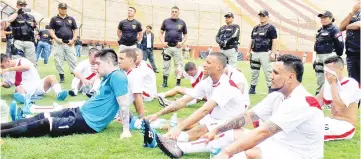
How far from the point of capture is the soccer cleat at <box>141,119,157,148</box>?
16.7 ft

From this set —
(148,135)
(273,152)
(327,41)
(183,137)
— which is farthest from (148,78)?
(273,152)

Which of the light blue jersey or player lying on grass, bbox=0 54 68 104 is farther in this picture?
player lying on grass, bbox=0 54 68 104

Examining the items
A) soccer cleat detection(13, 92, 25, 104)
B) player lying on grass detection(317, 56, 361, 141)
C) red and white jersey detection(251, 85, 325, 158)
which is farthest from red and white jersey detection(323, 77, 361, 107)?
soccer cleat detection(13, 92, 25, 104)

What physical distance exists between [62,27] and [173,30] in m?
2.89

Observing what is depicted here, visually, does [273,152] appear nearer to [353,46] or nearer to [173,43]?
[353,46]

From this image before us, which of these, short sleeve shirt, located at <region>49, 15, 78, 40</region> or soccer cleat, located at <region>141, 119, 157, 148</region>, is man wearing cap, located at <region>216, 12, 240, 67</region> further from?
soccer cleat, located at <region>141, 119, 157, 148</region>

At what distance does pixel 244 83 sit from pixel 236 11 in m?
38.1

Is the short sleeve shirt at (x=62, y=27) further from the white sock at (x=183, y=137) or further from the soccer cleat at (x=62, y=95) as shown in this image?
the white sock at (x=183, y=137)

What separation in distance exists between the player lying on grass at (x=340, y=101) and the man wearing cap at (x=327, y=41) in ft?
9.80

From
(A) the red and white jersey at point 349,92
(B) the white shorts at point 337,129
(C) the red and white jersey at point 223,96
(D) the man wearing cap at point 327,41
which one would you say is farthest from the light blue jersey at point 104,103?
(D) the man wearing cap at point 327,41

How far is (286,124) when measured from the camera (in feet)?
12.1

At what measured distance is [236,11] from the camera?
4488 cm

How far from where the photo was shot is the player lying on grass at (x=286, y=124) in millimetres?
3645

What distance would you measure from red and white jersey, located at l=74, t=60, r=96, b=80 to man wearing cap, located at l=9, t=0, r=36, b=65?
244 cm
